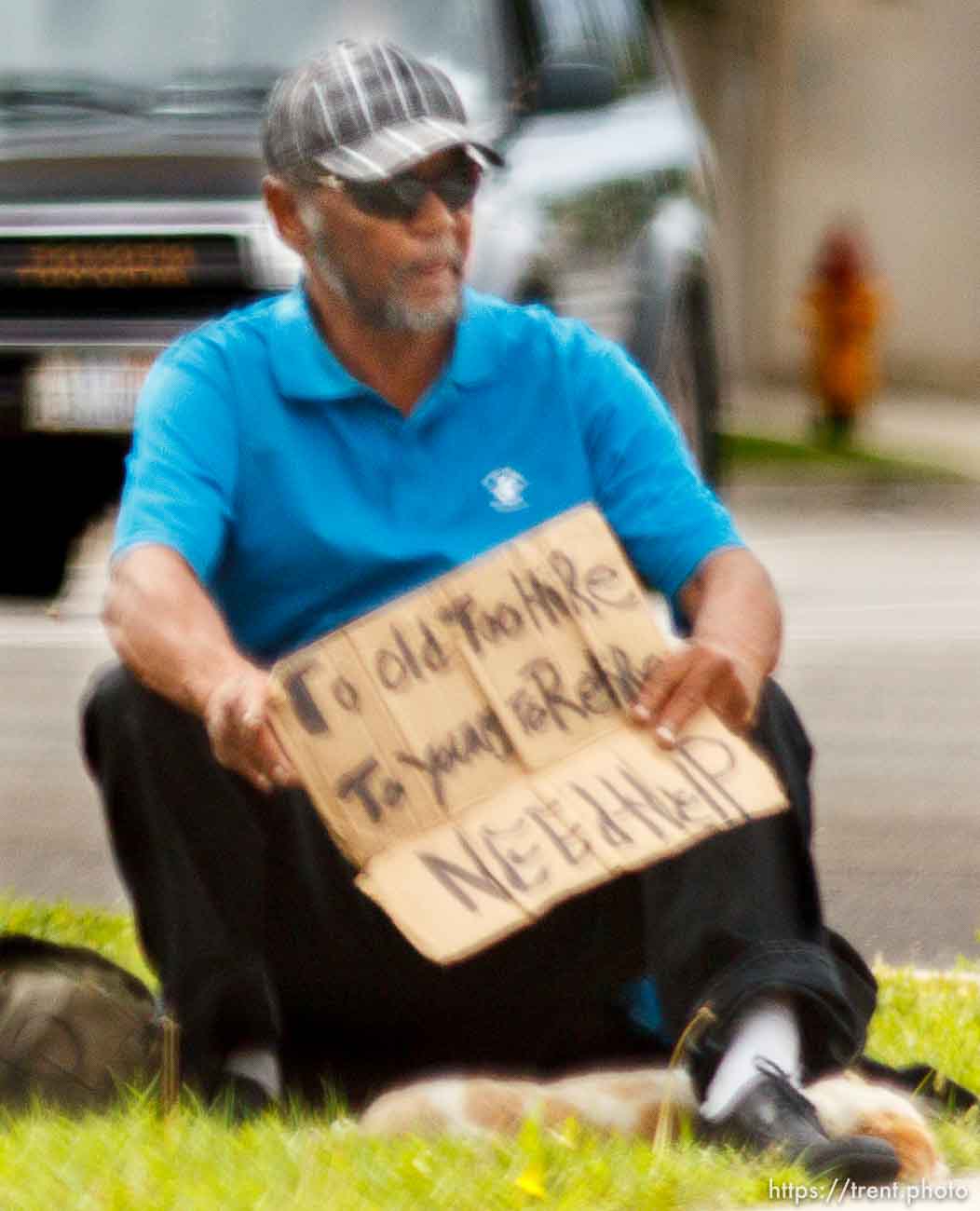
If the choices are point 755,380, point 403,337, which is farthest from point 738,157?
point 403,337

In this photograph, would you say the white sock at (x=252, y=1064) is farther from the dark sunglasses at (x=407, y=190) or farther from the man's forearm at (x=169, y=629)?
Answer: the dark sunglasses at (x=407, y=190)

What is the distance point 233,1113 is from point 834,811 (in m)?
3.27

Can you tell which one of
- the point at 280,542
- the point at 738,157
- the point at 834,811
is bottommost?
the point at 738,157

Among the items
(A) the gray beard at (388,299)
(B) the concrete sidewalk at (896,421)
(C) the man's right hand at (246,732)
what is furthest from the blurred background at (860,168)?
(C) the man's right hand at (246,732)

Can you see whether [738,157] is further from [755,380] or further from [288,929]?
[288,929]

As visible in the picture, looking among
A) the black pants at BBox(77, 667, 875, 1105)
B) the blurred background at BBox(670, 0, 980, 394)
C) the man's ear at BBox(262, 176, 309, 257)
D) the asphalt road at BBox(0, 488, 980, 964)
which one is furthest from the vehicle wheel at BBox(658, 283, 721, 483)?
the blurred background at BBox(670, 0, 980, 394)

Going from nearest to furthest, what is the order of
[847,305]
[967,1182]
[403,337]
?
[967,1182] < [403,337] < [847,305]

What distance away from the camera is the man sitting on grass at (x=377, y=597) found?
3561 mm

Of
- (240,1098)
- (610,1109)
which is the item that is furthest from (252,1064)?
(610,1109)

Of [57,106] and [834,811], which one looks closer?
[834,811]

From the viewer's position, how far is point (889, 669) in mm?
8703

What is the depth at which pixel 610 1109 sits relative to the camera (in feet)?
11.8

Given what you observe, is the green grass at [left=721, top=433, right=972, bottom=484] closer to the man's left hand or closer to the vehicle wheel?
the vehicle wheel

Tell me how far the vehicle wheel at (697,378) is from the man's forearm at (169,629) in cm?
573
